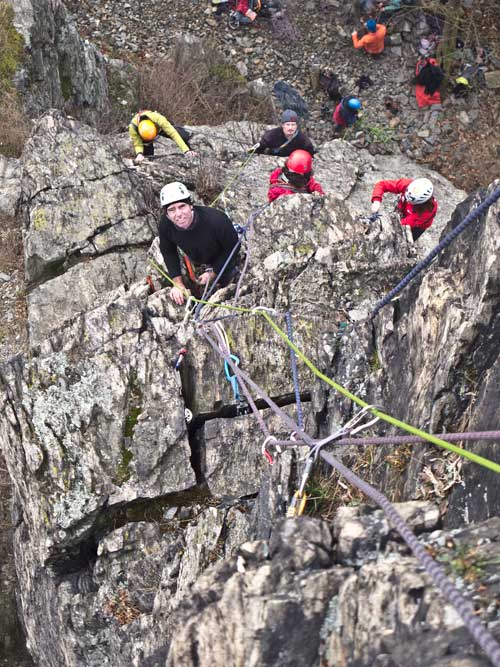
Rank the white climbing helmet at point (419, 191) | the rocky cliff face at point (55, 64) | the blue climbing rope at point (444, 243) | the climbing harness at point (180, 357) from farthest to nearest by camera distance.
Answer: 1. the rocky cliff face at point (55, 64)
2. the white climbing helmet at point (419, 191)
3. the climbing harness at point (180, 357)
4. the blue climbing rope at point (444, 243)

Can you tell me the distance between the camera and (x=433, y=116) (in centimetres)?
1518

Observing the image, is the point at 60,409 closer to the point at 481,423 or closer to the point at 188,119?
the point at 481,423

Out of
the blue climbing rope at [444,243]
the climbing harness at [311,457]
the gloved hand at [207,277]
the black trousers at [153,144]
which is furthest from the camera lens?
the black trousers at [153,144]

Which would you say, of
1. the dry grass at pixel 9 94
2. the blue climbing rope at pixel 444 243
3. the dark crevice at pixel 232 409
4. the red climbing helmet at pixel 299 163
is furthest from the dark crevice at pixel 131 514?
the dry grass at pixel 9 94

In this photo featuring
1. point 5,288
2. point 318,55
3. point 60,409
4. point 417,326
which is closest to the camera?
point 417,326

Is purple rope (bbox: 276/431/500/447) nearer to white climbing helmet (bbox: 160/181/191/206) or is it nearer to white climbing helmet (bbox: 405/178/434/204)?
white climbing helmet (bbox: 160/181/191/206)

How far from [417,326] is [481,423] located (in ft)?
3.28

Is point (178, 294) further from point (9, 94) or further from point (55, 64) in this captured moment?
point (55, 64)

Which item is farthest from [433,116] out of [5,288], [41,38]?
[5,288]

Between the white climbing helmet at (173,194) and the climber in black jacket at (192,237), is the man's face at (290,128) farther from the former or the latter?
the white climbing helmet at (173,194)

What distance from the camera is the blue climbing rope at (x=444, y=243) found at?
3.59m

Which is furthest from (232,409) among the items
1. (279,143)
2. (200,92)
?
(200,92)

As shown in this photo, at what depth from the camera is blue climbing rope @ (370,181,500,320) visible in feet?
11.8

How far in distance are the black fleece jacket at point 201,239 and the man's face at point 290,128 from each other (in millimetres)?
3972
